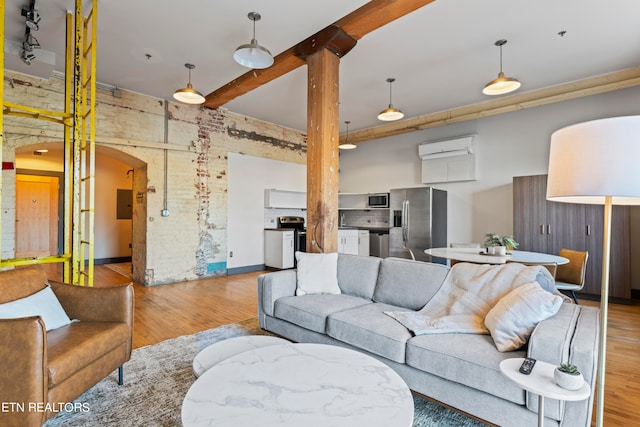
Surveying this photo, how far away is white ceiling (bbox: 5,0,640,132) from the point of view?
3225mm

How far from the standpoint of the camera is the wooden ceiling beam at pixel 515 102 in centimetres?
448

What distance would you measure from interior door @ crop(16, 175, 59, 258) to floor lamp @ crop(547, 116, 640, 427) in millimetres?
10183

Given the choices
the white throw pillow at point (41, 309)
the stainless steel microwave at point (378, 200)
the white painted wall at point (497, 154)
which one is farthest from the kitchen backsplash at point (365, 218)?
the white throw pillow at point (41, 309)

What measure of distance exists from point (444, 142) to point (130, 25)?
5.63 metres

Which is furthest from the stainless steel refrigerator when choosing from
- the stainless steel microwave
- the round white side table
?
the round white side table

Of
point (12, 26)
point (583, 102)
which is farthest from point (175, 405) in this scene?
point (583, 102)

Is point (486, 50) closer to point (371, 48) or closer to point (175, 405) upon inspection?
point (371, 48)

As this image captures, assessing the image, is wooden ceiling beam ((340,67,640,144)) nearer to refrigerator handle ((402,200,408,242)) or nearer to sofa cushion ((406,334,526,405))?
refrigerator handle ((402,200,408,242))

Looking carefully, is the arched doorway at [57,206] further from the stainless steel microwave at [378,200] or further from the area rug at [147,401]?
the area rug at [147,401]

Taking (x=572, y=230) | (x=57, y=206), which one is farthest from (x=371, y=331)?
(x=57, y=206)

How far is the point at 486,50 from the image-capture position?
4.02 metres

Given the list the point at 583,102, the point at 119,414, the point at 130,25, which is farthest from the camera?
the point at 583,102

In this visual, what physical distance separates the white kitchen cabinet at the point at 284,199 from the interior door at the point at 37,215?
5.62 m

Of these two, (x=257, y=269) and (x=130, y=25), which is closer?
(x=130, y=25)
